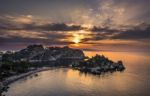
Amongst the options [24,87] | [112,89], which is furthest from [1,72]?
[112,89]

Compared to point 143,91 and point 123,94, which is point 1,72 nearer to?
point 123,94

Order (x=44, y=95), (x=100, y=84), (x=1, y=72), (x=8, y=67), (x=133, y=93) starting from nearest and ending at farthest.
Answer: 1. (x=44, y=95)
2. (x=133, y=93)
3. (x=100, y=84)
4. (x=1, y=72)
5. (x=8, y=67)

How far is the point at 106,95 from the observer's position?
119875 millimetres

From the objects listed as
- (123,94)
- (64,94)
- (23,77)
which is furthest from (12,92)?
(123,94)

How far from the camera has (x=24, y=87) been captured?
135375 millimetres

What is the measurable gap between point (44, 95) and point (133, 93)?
54.3 m

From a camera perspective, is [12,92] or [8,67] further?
[8,67]

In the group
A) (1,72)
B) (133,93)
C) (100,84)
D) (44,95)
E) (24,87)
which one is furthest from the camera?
(1,72)

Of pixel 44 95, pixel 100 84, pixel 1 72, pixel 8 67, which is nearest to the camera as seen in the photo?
pixel 44 95

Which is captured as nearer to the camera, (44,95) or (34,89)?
(44,95)

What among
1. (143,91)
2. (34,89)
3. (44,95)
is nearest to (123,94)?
(143,91)

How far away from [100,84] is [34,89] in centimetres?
5083

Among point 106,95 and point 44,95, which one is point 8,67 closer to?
point 44,95

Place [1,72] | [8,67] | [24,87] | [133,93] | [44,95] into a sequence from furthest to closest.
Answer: [8,67]
[1,72]
[24,87]
[133,93]
[44,95]
